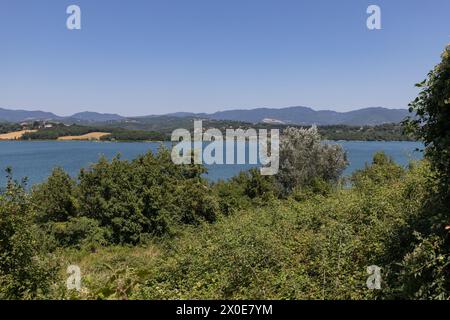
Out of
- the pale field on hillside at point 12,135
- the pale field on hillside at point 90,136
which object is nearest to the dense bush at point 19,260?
the pale field on hillside at point 90,136

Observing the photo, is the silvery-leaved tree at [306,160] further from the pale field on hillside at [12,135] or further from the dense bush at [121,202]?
the pale field on hillside at [12,135]

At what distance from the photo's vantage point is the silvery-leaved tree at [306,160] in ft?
132

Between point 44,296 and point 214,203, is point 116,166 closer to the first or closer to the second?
point 214,203

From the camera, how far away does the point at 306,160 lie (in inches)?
1591

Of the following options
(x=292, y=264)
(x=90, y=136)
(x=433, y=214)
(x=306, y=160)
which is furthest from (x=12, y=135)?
(x=433, y=214)

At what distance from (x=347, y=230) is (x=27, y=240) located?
8109 millimetres

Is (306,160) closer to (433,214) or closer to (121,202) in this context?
(121,202)

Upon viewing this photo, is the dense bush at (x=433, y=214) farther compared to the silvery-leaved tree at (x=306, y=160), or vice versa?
the silvery-leaved tree at (x=306, y=160)

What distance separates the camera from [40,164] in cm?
8475

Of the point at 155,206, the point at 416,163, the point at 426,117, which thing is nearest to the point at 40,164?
the point at 155,206

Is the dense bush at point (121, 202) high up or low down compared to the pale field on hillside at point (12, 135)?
down

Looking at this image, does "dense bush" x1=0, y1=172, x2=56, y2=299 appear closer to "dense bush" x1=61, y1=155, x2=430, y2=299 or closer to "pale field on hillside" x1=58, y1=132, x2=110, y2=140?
"dense bush" x1=61, y1=155, x2=430, y2=299
